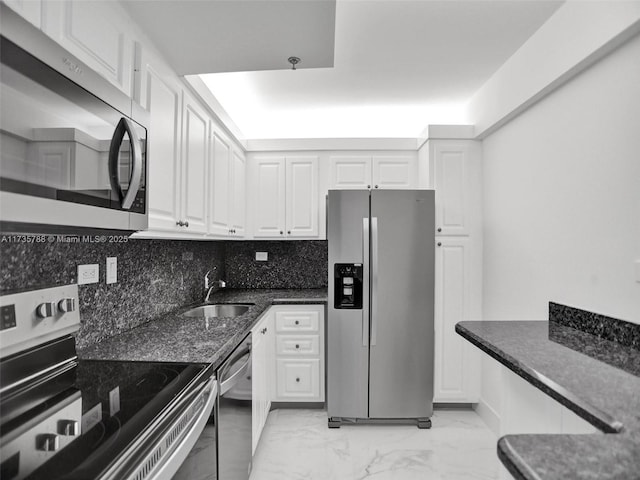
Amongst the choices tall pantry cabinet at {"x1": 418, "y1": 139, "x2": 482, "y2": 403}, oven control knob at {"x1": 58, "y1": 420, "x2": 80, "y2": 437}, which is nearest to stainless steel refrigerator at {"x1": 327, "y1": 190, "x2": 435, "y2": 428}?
tall pantry cabinet at {"x1": 418, "y1": 139, "x2": 482, "y2": 403}

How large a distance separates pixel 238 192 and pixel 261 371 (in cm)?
142

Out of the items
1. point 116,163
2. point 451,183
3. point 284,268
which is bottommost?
point 284,268

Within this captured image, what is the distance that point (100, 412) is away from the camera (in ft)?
2.87

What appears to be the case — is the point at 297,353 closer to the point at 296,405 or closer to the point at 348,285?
the point at 296,405

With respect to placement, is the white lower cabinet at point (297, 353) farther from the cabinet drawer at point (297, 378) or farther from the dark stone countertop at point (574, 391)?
the dark stone countertop at point (574, 391)

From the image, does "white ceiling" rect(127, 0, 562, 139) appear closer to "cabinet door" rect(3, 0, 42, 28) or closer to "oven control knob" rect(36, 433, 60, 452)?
"cabinet door" rect(3, 0, 42, 28)

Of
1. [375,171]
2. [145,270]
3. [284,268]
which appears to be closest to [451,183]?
[375,171]

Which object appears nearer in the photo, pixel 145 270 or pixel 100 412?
pixel 100 412

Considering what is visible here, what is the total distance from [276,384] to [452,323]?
149 cm

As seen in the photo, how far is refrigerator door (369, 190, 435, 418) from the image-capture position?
2.62 m

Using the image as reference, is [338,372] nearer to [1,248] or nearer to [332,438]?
[332,438]

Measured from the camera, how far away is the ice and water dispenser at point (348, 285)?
8.63ft

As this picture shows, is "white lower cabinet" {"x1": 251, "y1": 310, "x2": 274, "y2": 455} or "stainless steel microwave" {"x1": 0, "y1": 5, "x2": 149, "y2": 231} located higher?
"stainless steel microwave" {"x1": 0, "y1": 5, "x2": 149, "y2": 231}

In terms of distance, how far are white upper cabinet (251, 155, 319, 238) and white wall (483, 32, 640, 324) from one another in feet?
4.96
